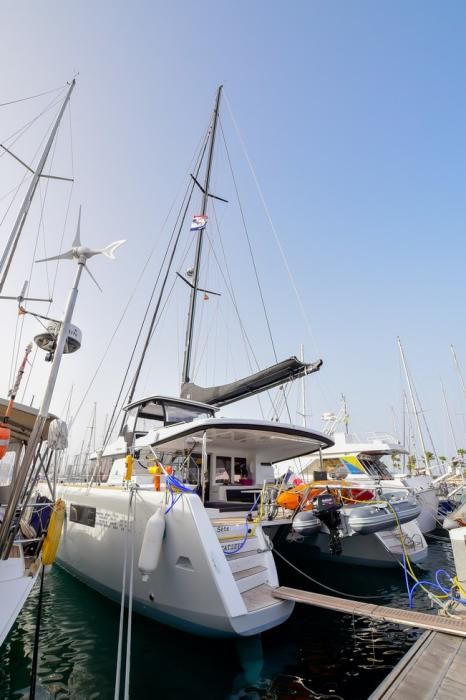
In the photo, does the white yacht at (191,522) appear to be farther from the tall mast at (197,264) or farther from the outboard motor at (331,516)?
the tall mast at (197,264)

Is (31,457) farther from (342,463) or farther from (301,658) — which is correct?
(342,463)

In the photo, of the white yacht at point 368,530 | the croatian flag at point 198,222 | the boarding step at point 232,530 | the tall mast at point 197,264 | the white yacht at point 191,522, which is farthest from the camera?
the croatian flag at point 198,222

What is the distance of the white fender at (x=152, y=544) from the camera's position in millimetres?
4633

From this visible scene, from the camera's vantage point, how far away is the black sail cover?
341 inches

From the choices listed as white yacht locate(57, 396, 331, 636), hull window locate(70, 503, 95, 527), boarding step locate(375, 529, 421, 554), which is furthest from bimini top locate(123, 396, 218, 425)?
boarding step locate(375, 529, 421, 554)

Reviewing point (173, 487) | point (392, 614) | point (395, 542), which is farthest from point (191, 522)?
point (395, 542)

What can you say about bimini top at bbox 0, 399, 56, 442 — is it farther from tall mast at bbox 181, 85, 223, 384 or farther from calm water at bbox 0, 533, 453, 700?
tall mast at bbox 181, 85, 223, 384

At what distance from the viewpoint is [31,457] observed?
→ 170 inches

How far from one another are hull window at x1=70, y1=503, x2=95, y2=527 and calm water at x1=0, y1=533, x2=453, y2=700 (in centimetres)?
143

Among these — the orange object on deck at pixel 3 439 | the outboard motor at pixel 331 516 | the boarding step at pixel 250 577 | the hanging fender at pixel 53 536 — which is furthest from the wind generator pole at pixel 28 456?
the outboard motor at pixel 331 516

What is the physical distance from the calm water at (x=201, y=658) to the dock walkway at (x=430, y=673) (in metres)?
0.84

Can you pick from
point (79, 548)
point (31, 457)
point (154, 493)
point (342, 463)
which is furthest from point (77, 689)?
point (342, 463)

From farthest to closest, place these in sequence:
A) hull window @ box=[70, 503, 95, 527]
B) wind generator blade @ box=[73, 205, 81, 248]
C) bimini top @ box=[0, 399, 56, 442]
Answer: bimini top @ box=[0, 399, 56, 442]
hull window @ box=[70, 503, 95, 527]
wind generator blade @ box=[73, 205, 81, 248]

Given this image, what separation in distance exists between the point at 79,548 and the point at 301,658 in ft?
15.1
